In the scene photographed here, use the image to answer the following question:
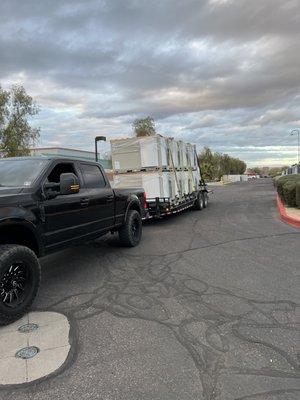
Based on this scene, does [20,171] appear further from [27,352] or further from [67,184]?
[27,352]

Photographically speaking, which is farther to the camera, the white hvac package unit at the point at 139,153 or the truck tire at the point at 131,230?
the white hvac package unit at the point at 139,153

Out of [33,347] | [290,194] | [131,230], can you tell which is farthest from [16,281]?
[290,194]

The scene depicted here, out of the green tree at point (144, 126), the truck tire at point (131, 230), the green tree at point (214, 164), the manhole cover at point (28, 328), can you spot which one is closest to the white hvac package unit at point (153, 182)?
the truck tire at point (131, 230)

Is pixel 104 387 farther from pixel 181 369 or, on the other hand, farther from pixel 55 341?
pixel 55 341

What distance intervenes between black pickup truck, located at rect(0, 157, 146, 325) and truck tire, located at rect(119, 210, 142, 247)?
69 centimetres

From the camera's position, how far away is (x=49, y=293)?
20.0 feet

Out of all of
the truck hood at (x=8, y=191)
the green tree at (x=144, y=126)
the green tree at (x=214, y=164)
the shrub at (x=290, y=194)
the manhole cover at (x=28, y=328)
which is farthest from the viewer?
the green tree at (x=214, y=164)

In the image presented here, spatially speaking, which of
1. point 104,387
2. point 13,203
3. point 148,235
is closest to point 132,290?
point 13,203

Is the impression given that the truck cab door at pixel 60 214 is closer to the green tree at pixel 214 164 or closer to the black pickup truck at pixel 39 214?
the black pickup truck at pixel 39 214

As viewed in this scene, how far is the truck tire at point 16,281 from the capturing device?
4840mm

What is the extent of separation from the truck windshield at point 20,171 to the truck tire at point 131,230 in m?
3.04

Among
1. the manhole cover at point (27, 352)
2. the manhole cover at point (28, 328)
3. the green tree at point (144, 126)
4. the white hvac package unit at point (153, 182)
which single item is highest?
the green tree at point (144, 126)

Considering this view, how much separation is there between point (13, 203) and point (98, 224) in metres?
2.47

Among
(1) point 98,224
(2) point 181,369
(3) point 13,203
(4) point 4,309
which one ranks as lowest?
(2) point 181,369
